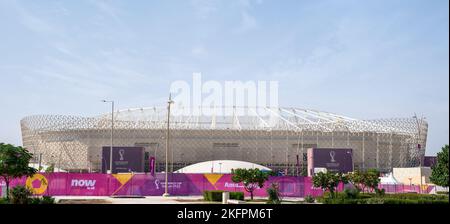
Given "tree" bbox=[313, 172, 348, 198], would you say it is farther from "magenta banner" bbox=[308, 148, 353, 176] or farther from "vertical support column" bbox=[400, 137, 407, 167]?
"vertical support column" bbox=[400, 137, 407, 167]

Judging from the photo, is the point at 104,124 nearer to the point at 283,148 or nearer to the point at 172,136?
the point at 172,136

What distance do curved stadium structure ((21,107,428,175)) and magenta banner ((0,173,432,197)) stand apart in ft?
208

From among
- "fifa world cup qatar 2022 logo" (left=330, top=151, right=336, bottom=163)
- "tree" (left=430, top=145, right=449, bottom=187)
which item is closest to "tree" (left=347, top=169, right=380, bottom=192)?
"tree" (left=430, top=145, right=449, bottom=187)

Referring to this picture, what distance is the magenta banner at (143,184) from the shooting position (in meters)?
42.8

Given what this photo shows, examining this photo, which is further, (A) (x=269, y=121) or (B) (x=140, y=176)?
(A) (x=269, y=121)

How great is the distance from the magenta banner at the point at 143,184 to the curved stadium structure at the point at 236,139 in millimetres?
63447

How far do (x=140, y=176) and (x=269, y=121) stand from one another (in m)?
72.7

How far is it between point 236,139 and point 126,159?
24.7m

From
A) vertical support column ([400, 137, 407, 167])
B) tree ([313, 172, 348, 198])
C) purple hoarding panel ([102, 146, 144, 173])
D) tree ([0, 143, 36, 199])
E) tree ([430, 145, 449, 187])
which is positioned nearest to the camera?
tree ([0, 143, 36, 199])

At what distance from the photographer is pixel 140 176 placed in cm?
4434

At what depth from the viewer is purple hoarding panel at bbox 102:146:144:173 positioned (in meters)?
97.4

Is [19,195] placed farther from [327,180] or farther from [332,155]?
[332,155]

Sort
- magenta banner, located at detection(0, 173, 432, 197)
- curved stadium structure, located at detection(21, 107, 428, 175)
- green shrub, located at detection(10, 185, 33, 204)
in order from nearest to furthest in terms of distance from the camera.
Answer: green shrub, located at detection(10, 185, 33, 204) < magenta banner, located at detection(0, 173, 432, 197) < curved stadium structure, located at detection(21, 107, 428, 175)
